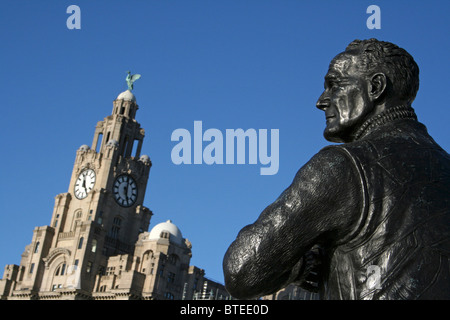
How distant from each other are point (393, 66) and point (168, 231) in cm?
7659

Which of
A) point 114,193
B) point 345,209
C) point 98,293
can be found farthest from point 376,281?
point 114,193

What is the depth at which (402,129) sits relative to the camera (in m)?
4.09

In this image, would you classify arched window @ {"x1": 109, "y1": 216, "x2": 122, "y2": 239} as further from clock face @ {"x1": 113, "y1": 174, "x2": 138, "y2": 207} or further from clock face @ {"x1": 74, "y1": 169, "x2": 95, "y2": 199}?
clock face @ {"x1": 74, "y1": 169, "x2": 95, "y2": 199}

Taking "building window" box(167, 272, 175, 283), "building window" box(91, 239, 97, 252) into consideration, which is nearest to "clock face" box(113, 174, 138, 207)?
"building window" box(91, 239, 97, 252)

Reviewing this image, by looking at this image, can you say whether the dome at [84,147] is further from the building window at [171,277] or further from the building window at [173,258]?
the building window at [171,277]

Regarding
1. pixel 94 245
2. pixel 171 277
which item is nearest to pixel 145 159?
pixel 94 245

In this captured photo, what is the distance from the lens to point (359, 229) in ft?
12.1

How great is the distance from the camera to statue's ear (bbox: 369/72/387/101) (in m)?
4.16

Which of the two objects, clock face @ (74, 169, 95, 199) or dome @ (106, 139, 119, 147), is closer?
clock face @ (74, 169, 95, 199)

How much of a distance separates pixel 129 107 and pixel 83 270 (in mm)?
25271

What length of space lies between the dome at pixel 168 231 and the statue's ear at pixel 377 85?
249 ft

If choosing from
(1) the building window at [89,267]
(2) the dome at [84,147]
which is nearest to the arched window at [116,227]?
(1) the building window at [89,267]

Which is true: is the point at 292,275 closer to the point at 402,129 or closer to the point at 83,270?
the point at 402,129

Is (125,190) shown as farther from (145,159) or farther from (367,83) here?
(367,83)
